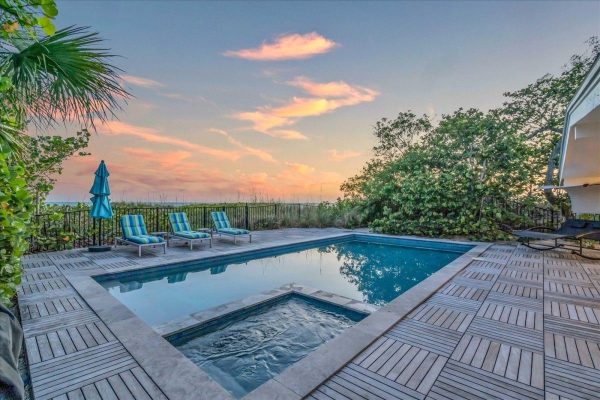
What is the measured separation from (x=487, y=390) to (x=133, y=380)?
8.14ft

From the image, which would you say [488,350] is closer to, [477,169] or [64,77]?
[64,77]

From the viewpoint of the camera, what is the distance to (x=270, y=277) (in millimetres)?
5629

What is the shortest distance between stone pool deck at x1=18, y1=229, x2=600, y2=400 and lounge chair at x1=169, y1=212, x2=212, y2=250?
283 centimetres

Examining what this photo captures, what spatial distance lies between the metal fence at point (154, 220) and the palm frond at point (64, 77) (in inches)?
52.7

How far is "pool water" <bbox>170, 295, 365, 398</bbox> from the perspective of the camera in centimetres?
254

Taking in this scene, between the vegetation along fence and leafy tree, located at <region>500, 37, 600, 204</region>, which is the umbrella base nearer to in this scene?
the vegetation along fence

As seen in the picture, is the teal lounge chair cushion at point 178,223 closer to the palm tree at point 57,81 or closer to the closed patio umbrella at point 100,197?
the closed patio umbrella at point 100,197

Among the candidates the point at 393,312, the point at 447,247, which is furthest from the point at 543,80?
the point at 393,312

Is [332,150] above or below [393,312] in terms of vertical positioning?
above

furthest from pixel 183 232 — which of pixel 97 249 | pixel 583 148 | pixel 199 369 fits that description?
pixel 583 148

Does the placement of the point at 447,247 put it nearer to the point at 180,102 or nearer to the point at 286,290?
the point at 286,290

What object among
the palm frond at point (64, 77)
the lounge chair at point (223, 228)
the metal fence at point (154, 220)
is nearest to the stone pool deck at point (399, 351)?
the metal fence at point (154, 220)

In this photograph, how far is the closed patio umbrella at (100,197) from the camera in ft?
21.0

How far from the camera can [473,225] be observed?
8836 millimetres
